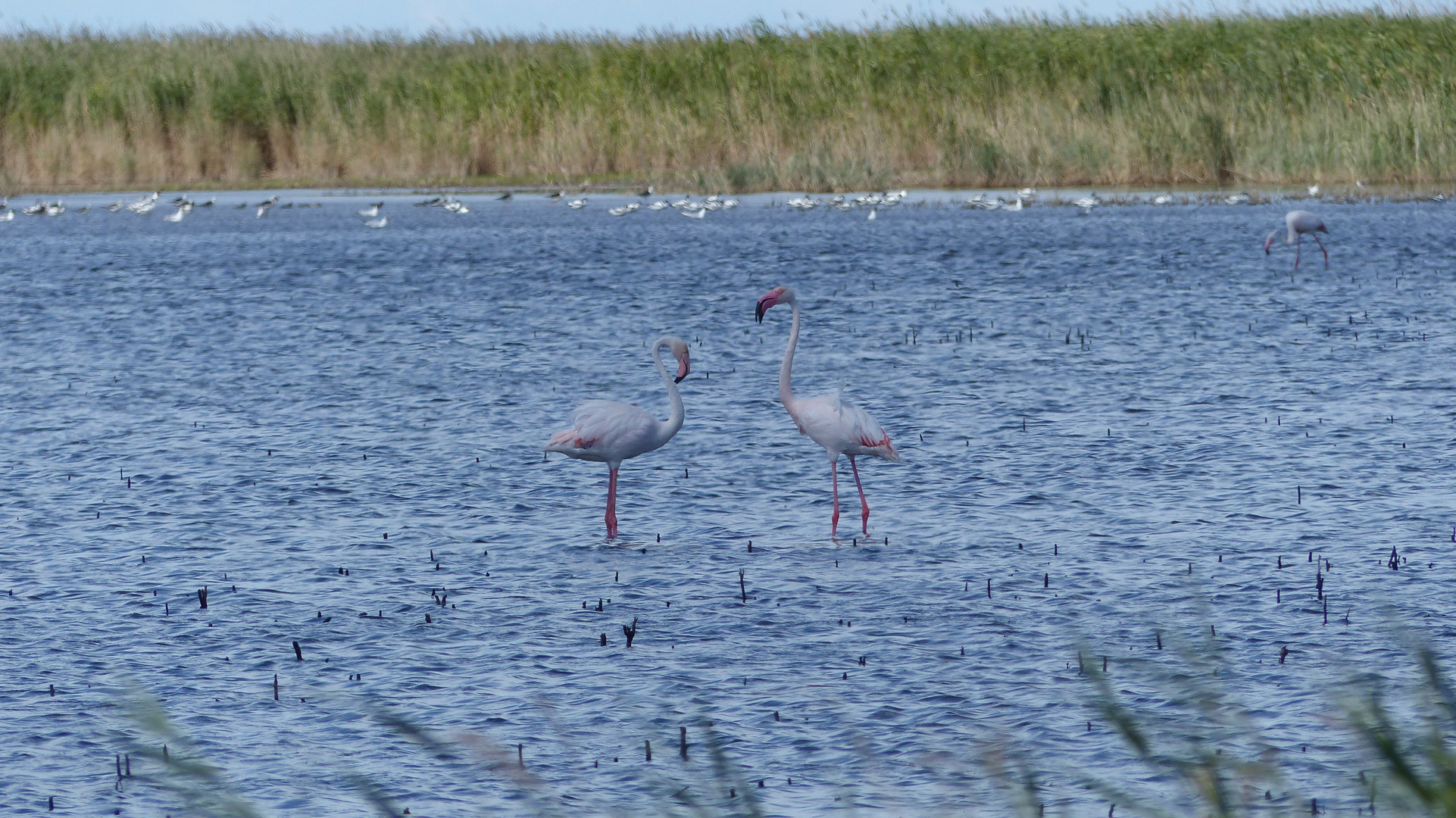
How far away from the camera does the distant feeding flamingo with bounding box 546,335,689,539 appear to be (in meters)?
10.2

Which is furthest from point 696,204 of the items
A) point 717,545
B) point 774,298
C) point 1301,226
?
point 717,545

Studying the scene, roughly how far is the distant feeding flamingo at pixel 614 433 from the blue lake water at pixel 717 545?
444 millimetres

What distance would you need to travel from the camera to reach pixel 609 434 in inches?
402

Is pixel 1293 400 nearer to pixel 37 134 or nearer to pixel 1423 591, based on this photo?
pixel 1423 591

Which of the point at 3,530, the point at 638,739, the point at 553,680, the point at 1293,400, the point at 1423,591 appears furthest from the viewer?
the point at 1293,400

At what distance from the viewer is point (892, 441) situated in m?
12.5

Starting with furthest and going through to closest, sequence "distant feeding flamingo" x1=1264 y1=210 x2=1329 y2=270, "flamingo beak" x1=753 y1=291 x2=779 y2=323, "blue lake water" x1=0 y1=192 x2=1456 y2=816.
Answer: "distant feeding flamingo" x1=1264 y1=210 x2=1329 y2=270, "flamingo beak" x1=753 y1=291 x2=779 y2=323, "blue lake water" x1=0 y1=192 x2=1456 y2=816

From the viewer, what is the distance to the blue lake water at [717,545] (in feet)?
20.6

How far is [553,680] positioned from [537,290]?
16.7 m

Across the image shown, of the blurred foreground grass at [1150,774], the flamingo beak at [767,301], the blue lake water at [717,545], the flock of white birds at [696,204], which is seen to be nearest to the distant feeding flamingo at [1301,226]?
the blue lake water at [717,545]

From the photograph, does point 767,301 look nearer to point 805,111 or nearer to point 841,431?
point 841,431

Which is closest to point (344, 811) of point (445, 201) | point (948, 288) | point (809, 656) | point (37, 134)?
point (809, 656)

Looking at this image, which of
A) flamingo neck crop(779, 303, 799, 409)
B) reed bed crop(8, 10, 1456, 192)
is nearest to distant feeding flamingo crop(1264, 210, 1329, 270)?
reed bed crop(8, 10, 1456, 192)

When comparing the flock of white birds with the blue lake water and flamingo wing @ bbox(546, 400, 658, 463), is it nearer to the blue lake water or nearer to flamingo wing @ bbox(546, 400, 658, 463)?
the blue lake water
